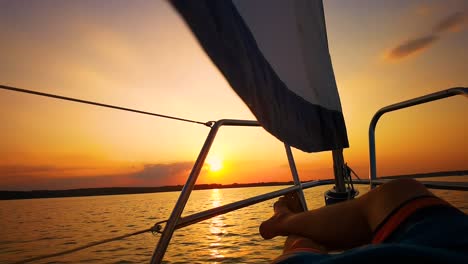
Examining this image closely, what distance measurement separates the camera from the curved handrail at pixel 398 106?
1548 millimetres

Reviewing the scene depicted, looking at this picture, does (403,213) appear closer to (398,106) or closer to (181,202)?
(181,202)

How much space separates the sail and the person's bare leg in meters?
0.45

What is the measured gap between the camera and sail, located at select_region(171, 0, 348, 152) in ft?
3.73

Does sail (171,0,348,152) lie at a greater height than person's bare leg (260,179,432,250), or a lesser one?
greater

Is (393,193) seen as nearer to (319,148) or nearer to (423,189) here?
(423,189)

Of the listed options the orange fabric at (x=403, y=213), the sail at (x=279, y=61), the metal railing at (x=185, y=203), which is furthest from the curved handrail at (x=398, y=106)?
the orange fabric at (x=403, y=213)

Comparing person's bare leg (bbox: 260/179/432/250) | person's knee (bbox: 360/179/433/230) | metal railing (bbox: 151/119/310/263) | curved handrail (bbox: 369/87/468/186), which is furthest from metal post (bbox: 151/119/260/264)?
curved handrail (bbox: 369/87/468/186)

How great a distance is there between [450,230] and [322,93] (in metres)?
1.30

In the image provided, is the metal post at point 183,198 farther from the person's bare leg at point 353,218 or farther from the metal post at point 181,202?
the person's bare leg at point 353,218

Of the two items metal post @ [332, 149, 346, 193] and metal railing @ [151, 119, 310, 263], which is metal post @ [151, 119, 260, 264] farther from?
metal post @ [332, 149, 346, 193]

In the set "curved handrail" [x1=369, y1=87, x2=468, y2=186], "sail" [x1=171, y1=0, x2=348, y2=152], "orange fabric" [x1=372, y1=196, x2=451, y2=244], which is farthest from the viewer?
"curved handrail" [x1=369, y1=87, x2=468, y2=186]

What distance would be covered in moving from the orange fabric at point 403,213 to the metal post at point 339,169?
1.32 metres

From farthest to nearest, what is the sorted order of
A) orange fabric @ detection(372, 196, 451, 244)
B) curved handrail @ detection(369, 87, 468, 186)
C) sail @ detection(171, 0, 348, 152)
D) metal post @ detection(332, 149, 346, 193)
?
metal post @ detection(332, 149, 346, 193), curved handrail @ detection(369, 87, 468, 186), sail @ detection(171, 0, 348, 152), orange fabric @ detection(372, 196, 451, 244)

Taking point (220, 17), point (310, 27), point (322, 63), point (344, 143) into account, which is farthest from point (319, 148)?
point (220, 17)
